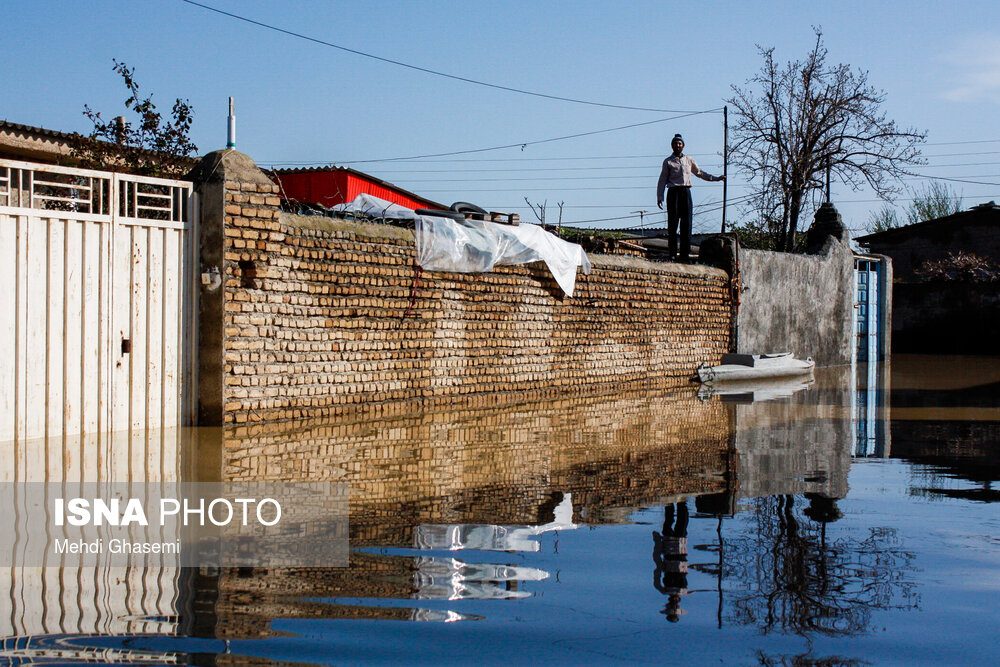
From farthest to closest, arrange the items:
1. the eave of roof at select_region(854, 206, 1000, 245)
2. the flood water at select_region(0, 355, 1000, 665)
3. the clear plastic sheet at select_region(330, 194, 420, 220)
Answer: the eave of roof at select_region(854, 206, 1000, 245)
the clear plastic sheet at select_region(330, 194, 420, 220)
the flood water at select_region(0, 355, 1000, 665)

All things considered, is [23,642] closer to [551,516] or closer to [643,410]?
[551,516]

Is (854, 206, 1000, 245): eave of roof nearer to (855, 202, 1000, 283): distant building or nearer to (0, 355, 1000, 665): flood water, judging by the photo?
(855, 202, 1000, 283): distant building

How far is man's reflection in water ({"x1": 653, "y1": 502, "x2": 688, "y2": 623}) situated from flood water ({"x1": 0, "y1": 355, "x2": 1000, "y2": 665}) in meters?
0.02

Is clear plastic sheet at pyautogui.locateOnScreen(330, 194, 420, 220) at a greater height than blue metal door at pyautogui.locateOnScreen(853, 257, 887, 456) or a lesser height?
greater

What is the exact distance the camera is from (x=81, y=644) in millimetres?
3023

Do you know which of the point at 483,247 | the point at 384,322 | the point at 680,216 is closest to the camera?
the point at 384,322

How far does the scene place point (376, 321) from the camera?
31.3 feet

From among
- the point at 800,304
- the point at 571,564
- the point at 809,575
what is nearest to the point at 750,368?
the point at 800,304

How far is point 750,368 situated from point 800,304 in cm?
364

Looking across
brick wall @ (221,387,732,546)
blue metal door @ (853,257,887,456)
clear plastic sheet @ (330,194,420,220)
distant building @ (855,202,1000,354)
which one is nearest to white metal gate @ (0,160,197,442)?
brick wall @ (221,387,732,546)

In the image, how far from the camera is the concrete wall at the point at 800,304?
1709 cm

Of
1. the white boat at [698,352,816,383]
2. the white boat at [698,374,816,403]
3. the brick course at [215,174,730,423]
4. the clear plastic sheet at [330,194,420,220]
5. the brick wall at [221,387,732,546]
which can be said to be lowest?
the brick wall at [221,387,732,546]

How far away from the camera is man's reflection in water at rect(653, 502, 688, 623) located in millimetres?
3677

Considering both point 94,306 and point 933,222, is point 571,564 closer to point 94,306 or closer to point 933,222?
point 94,306
